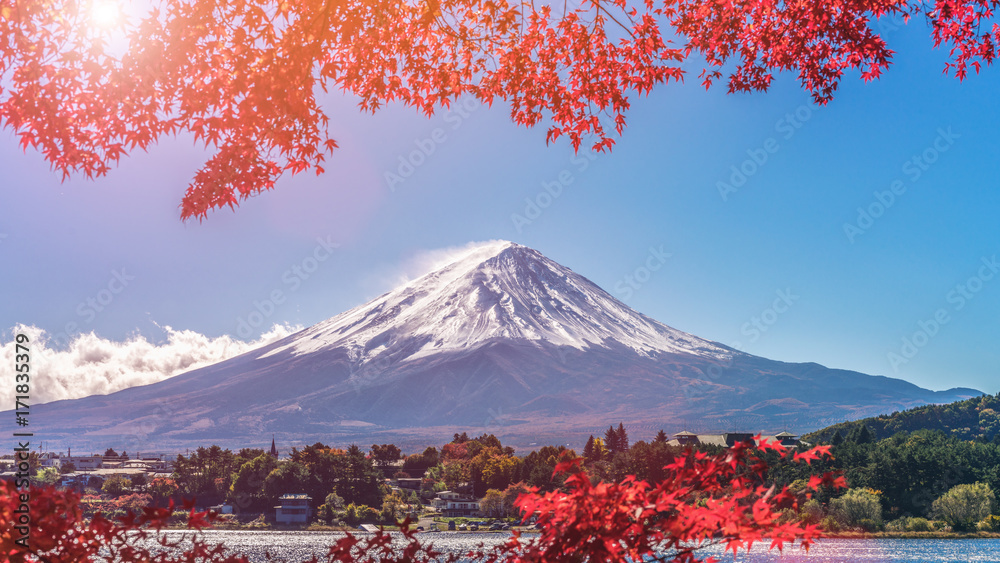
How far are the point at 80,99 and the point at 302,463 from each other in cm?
5200

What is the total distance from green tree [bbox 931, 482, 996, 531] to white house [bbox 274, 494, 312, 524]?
5177 centimetres

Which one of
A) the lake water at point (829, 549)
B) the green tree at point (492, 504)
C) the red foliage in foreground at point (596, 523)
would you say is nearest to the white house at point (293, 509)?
the lake water at point (829, 549)

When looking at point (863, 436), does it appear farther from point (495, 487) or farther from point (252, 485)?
point (252, 485)

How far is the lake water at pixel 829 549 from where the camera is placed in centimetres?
4019

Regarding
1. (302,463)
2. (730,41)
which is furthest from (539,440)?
(730,41)

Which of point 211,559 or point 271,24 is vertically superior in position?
point 271,24

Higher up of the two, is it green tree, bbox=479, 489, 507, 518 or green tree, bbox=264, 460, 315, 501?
green tree, bbox=264, 460, 315, 501

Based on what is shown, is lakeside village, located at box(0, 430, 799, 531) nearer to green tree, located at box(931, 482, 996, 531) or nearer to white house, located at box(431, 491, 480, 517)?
white house, located at box(431, 491, 480, 517)

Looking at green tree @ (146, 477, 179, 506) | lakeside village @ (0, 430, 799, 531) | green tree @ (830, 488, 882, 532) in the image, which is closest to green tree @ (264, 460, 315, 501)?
lakeside village @ (0, 430, 799, 531)

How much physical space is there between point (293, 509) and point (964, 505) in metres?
54.6

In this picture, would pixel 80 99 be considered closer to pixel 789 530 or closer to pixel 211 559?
pixel 211 559

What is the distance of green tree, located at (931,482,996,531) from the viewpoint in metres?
47.4

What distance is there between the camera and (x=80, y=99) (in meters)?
3.71

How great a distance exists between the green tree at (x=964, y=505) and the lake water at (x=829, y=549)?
4.96ft
